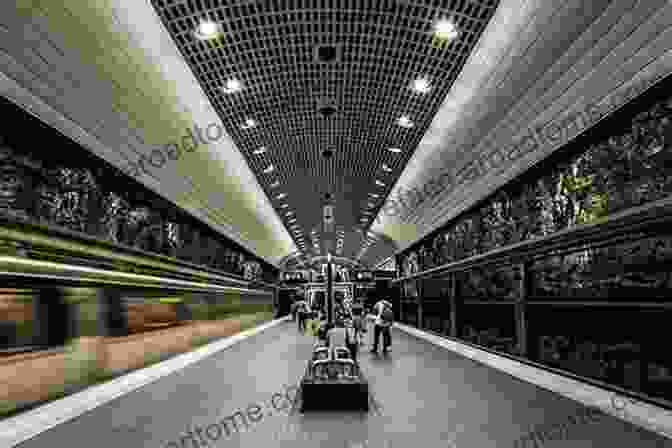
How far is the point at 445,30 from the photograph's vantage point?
293 inches

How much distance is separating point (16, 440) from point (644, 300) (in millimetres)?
6995

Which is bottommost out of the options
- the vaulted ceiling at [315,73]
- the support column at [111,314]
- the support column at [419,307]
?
the support column at [419,307]

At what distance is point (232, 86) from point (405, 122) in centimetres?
405

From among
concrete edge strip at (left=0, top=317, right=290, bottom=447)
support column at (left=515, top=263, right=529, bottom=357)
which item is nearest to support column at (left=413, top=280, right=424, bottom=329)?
support column at (left=515, top=263, right=529, bottom=357)

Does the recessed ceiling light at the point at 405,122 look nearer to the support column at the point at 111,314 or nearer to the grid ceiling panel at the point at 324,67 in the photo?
the grid ceiling panel at the point at 324,67

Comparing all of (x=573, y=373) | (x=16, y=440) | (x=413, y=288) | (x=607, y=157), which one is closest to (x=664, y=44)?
(x=607, y=157)

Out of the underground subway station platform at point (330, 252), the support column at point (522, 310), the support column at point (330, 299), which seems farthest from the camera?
the support column at point (330, 299)

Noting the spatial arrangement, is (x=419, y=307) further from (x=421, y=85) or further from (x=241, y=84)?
(x=241, y=84)

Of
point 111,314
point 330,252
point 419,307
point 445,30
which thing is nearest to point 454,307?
point 419,307

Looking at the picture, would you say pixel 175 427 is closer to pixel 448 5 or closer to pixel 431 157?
pixel 448 5

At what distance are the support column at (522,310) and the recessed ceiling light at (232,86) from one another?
20.3 ft

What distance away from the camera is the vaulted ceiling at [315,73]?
595 cm

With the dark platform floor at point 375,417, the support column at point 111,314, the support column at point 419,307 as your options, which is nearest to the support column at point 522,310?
the dark platform floor at point 375,417

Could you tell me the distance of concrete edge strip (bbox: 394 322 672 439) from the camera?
207 inches
